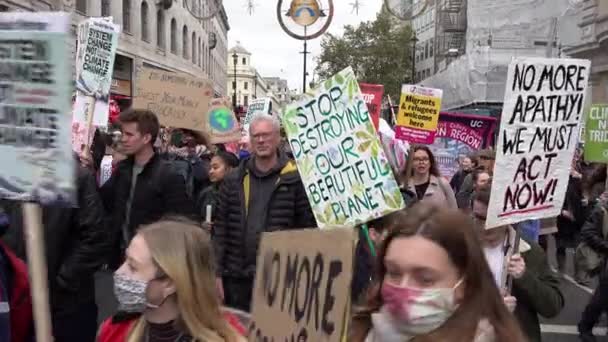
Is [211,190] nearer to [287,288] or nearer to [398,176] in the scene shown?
[398,176]

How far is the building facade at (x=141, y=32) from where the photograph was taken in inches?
1140

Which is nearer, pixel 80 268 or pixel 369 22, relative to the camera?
pixel 80 268

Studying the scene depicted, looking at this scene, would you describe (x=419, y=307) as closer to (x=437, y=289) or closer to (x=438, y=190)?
(x=437, y=289)

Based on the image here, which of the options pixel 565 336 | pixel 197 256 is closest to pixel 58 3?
pixel 565 336

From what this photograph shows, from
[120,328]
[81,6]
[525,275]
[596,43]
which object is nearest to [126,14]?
[81,6]

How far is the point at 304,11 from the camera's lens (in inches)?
516

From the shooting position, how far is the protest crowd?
2119 millimetres

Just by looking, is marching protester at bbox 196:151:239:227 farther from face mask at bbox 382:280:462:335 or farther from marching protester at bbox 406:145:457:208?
face mask at bbox 382:280:462:335

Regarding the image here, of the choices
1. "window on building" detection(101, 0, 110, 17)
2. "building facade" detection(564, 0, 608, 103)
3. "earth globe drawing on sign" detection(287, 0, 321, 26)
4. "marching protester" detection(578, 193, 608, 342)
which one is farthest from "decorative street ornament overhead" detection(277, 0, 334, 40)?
"window on building" detection(101, 0, 110, 17)

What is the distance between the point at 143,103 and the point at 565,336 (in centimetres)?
492

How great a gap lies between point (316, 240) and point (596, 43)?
82.2 feet

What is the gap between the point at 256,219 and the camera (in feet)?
16.4

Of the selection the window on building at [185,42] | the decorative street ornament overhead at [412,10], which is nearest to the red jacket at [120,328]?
the decorative street ornament overhead at [412,10]

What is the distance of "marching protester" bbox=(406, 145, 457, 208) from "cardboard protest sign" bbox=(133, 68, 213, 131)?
276 cm
